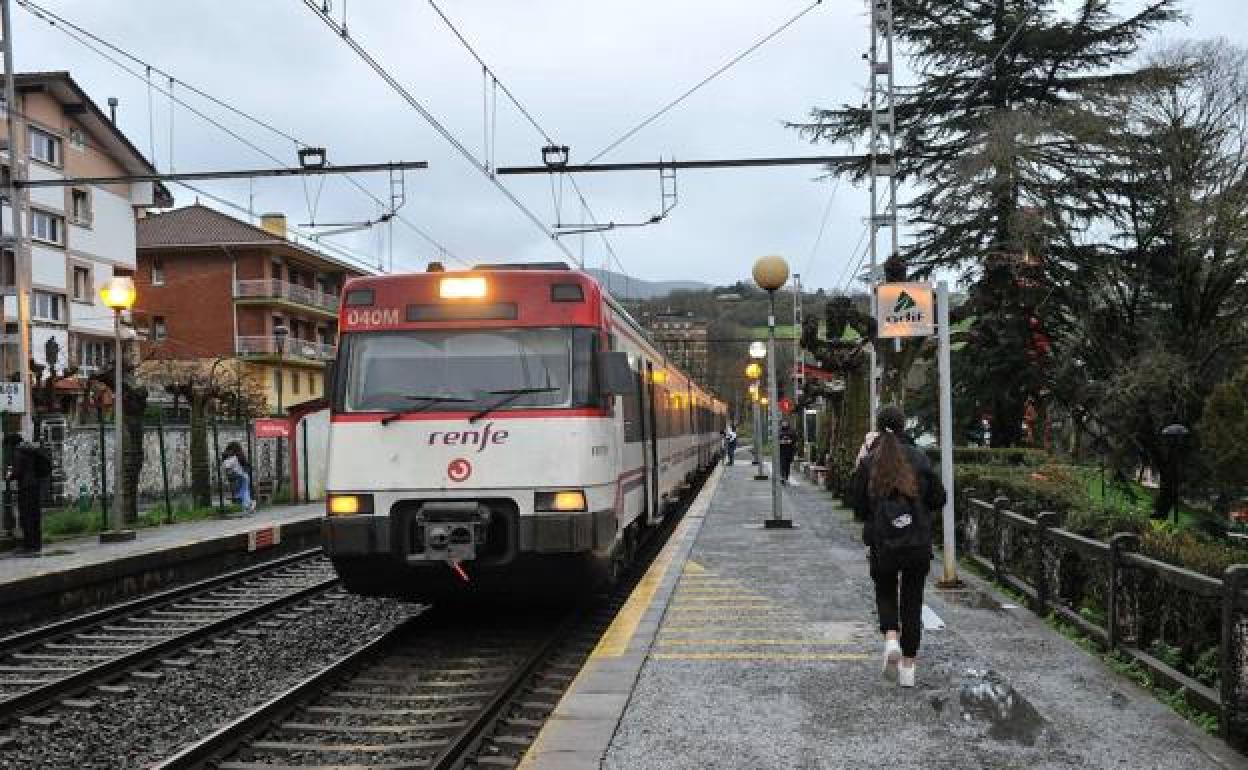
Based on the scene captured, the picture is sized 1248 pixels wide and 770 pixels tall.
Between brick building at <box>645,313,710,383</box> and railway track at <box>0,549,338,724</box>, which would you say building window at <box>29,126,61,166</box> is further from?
railway track at <box>0,549,338,724</box>

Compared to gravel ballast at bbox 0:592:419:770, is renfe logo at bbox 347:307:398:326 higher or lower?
higher

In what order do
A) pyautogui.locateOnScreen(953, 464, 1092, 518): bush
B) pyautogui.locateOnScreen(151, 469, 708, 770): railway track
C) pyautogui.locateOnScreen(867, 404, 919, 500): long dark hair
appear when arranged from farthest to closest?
1. pyautogui.locateOnScreen(953, 464, 1092, 518): bush
2. pyautogui.locateOnScreen(867, 404, 919, 500): long dark hair
3. pyautogui.locateOnScreen(151, 469, 708, 770): railway track

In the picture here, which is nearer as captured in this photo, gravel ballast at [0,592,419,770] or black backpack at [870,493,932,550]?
gravel ballast at [0,592,419,770]

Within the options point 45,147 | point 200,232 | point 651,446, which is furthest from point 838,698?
point 200,232

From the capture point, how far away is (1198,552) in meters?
6.44

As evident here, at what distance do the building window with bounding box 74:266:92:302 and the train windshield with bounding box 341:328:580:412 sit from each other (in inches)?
1428

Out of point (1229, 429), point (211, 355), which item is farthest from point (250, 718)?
point (211, 355)

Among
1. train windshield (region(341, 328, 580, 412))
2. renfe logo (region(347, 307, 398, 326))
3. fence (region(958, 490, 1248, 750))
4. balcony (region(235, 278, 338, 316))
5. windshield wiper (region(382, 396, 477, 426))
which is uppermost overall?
balcony (region(235, 278, 338, 316))

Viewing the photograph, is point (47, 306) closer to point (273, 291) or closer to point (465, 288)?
point (273, 291)

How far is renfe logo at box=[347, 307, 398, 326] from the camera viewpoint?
350 inches

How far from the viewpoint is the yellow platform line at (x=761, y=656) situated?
7.21 m

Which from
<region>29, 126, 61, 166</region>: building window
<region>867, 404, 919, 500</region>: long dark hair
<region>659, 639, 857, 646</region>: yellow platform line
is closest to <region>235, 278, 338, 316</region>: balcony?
<region>29, 126, 61, 166</region>: building window

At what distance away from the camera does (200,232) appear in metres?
54.2

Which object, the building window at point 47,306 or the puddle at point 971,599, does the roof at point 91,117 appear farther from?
the puddle at point 971,599
